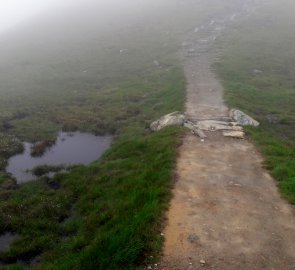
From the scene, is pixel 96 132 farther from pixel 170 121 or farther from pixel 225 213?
pixel 225 213

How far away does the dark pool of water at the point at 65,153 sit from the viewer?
3061cm

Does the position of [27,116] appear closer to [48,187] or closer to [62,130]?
[62,130]

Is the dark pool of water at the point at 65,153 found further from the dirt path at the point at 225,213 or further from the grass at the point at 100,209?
the dirt path at the point at 225,213

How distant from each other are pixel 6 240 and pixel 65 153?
14.6 meters

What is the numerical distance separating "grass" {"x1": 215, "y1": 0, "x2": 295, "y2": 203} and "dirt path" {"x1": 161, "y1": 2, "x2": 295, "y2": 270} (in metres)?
1.22

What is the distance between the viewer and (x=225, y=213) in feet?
60.0

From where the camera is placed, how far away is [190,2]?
440ft

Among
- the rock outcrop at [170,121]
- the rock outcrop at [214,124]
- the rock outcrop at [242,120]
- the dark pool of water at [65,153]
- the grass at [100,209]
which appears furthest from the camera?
the rock outcrop at [242,120]

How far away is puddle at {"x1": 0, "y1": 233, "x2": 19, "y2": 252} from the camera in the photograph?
1928 centimetres

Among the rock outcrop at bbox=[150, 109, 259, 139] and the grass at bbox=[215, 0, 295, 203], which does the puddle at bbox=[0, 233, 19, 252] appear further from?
the rock outcrop at bbox=[150, 109, 259, 139]

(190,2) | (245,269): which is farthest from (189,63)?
(190,2)

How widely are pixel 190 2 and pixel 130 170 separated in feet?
390

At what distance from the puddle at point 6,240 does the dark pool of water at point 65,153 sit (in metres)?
7.68

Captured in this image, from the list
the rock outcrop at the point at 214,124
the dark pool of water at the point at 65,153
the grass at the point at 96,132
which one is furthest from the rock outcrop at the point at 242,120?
the dark pool of water at the point at 65,153
